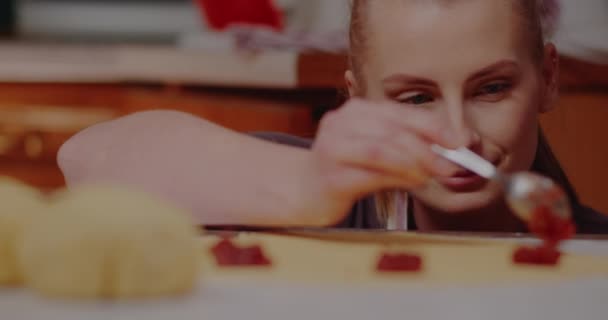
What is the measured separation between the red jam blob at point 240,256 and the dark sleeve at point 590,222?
532 mm

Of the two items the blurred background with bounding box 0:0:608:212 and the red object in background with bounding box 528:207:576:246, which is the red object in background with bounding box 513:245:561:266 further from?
the blurred background with bounding box 0:0:608:212

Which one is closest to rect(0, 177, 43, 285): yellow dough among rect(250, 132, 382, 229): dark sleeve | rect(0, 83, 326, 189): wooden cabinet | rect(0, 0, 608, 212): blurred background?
rect(250, 132, 382, 229): dark sleeve

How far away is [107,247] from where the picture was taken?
461 millimetres

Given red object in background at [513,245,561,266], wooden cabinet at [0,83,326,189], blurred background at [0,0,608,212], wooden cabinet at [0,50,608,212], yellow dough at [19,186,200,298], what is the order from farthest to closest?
wooden cabinet at [0,83,326,189]
blurred background at [0,0,608,212]
wooden cabinet at [0,50,608,212]
red object in background at [513,245,561,266]
yellow dough at [19,186,200,298]

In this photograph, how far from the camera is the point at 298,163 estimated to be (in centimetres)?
67

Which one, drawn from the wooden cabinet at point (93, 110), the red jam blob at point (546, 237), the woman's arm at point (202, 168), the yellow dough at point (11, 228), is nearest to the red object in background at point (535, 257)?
the red jam blob at point (546, 237)

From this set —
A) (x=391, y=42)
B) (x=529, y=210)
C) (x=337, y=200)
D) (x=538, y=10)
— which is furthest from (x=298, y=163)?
(x=538, y=10)

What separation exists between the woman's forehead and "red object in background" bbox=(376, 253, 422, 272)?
368 millimetres

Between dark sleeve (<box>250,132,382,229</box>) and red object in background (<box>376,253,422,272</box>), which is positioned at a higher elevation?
red object in background (<box>376,253,422,272</box>)

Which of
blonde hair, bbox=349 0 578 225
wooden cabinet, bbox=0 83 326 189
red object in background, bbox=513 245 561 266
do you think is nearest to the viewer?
red object in background, bbox=513 245 561 266

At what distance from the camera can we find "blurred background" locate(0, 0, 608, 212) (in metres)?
1.74

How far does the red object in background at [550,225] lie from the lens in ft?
1.97

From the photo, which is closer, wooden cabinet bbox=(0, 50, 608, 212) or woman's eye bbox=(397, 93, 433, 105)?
woman's eye bbox=(397, 93, 433, 105)

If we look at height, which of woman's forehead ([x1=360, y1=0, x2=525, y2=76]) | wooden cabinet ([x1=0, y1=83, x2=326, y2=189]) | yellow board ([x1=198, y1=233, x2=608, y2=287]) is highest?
woman's forehead ([x1=360, y1=0, x2=525, y2=76])
